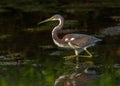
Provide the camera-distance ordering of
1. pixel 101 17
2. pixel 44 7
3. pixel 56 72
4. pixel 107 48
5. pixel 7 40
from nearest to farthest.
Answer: pixel 56 72 → pixel 107 48 → pixel 7 40 → pixel 101 17 → pixel 44 7

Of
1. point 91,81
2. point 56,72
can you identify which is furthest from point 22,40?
point 91,81

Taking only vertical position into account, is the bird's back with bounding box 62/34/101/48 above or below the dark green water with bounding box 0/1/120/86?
above

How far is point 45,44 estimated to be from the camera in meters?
14.5

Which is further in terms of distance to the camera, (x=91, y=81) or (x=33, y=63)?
(x=33, y=63)

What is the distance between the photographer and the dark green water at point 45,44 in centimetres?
1167

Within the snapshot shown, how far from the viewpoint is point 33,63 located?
12688 mm

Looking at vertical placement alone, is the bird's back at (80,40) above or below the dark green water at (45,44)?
above

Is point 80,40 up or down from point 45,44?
up

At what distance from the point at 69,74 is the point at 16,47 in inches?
114

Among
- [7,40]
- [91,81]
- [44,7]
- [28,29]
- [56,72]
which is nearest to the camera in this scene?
[91,81]

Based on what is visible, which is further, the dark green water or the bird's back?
the bird's back

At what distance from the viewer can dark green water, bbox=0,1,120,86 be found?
11672mm

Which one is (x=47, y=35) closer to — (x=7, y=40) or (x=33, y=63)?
(x=7, y=40)

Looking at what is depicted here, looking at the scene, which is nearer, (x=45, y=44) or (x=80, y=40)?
(x=80, y=40)
